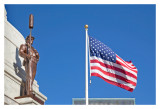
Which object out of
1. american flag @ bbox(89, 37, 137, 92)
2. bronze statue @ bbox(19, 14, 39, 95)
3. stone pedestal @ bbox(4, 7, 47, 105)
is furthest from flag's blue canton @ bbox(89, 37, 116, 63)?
bronze statue @ bbox(19, 14, 39, 95)

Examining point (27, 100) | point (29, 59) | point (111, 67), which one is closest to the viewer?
point (111, 67)

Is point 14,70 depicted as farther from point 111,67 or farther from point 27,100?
point 111,67

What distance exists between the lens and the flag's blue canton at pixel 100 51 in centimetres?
2744

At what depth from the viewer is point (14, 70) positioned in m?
Result: 31.4

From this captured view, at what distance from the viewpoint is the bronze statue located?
3042 cm

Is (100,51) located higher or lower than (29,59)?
lower

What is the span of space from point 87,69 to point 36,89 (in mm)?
8402

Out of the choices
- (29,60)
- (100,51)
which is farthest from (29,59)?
(100,51)

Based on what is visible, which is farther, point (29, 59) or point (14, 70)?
point (14, 70)

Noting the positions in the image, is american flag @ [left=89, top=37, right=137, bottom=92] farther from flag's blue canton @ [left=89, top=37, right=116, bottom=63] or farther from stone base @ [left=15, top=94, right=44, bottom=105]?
stone base @ [left=15, top=94, right=44, bottom=105]

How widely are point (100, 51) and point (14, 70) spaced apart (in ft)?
20.6

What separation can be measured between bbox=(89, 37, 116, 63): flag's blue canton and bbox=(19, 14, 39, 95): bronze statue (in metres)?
4.76

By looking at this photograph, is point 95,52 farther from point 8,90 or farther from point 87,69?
point 8,90
